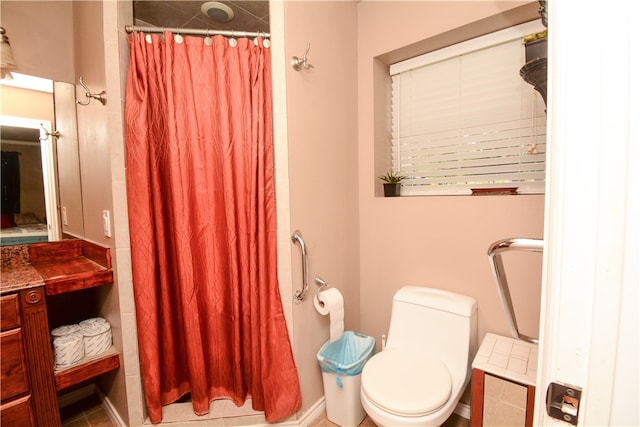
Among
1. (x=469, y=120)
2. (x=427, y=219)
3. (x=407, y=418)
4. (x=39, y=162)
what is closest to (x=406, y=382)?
(x=407, y=418)

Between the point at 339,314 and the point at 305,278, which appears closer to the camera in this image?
the point at 305,278

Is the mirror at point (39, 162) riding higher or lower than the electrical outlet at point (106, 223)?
higher

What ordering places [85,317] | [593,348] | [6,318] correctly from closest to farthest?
[593,348] < [6,318] < [85,317]

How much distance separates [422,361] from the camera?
4.48 ft

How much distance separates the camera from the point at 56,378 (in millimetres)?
1261

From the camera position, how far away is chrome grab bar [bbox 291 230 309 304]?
4.60ft

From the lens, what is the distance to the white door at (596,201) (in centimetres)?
32

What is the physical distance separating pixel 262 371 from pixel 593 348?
4.63 feet

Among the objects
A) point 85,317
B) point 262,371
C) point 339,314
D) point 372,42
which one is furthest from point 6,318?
point 372,42

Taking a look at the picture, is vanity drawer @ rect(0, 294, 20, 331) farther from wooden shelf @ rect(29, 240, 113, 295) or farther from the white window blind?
the white window blind

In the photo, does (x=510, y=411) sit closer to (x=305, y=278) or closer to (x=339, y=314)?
(x=339, y=314)

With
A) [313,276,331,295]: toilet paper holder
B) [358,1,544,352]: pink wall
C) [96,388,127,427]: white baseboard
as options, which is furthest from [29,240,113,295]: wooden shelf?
[358,1,544,352]: pink wall

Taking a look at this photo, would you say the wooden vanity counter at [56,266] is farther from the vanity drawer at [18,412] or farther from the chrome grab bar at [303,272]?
the chrome grab bar at [303,272]

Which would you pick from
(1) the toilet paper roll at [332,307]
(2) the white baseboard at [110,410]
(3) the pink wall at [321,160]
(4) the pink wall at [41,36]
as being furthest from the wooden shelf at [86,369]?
(4) the pink wall at [41,36]
